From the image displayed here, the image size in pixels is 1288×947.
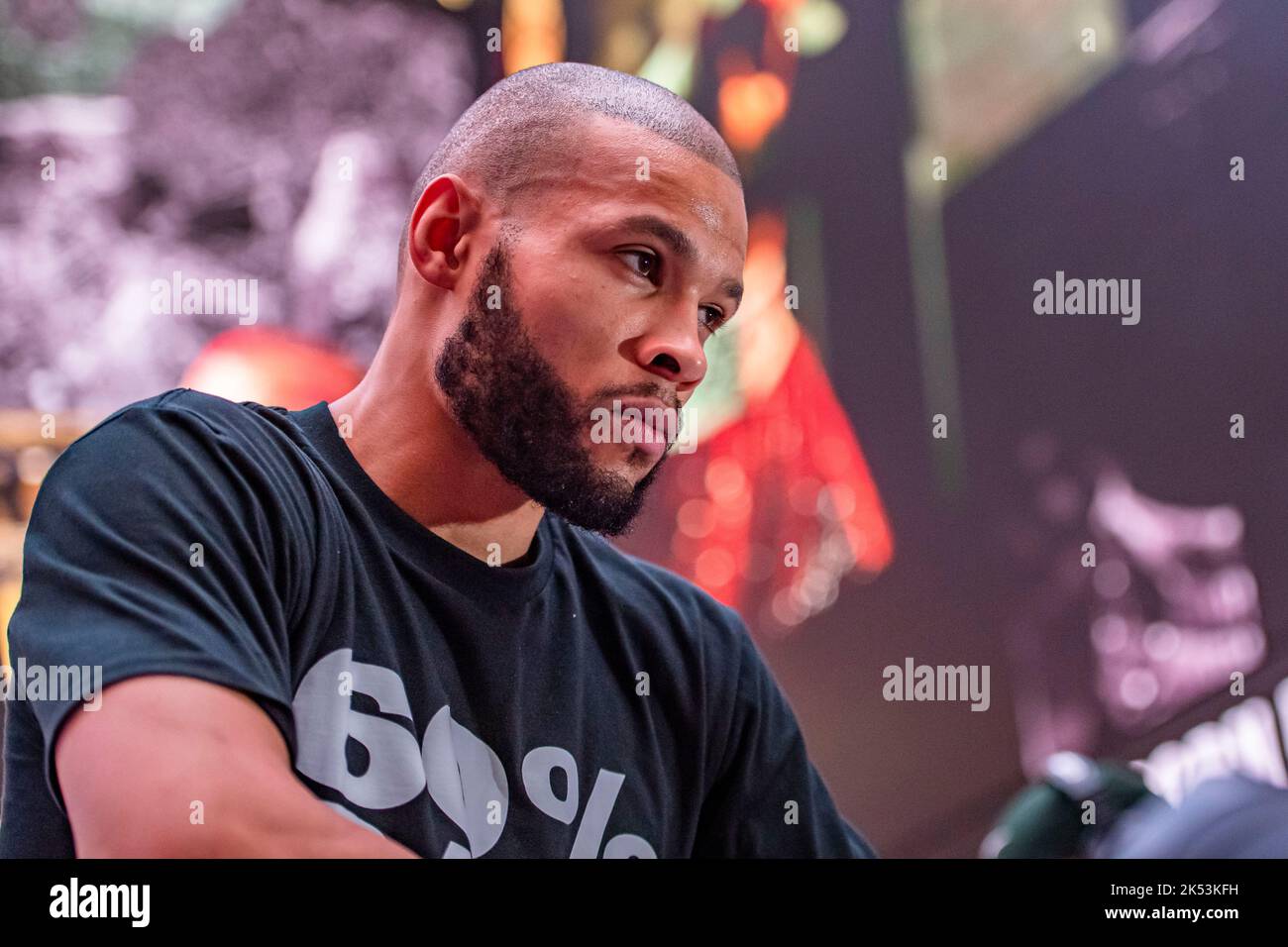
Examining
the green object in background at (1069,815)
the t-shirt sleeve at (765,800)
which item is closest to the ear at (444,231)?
the t-shirt sleeve at (765,800)

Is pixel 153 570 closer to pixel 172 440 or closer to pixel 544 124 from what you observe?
pixel 172 440

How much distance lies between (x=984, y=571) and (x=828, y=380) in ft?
1.79

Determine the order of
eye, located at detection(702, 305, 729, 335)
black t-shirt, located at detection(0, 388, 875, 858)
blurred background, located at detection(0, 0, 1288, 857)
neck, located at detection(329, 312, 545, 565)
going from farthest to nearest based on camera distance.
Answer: blurred background, located at detection(0, 0, 1288, 857)
eye, located at detection(702, 305, 729, 335)
neck, located at detection(329, 312, 545, 565)
black t-shirt, located at detection(0, 388, 875, 858)

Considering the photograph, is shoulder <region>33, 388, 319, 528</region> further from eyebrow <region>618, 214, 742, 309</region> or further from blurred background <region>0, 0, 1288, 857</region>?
blurred background <region>0, 0, 1288, 857</region>

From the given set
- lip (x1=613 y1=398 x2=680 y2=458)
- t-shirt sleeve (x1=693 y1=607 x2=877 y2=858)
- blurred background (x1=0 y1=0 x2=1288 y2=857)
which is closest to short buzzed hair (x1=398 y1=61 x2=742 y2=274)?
lip (x1=613 y1=398 x2=680 y2=458)

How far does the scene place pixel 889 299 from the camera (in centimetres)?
254

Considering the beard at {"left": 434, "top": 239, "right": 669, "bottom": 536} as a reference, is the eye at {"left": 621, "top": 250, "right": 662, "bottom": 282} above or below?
above

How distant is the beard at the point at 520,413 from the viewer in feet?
4.01

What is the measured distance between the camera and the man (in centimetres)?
80

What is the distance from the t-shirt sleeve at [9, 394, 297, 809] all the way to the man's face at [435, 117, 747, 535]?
0.30 meters

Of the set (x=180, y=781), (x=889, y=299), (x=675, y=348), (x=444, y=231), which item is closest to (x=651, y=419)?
(x=675, y=348)

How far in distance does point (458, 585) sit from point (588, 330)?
0.98 feet
